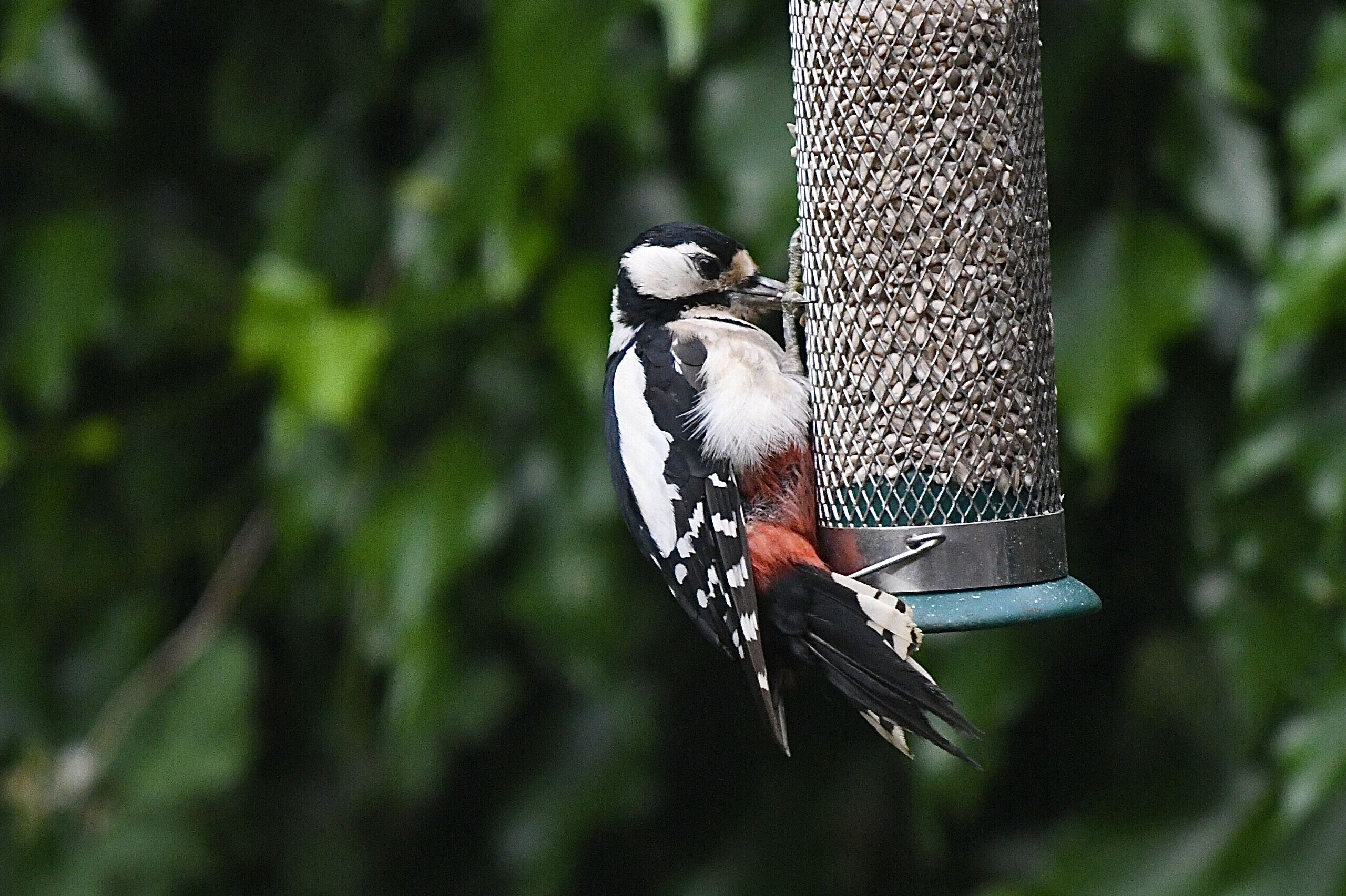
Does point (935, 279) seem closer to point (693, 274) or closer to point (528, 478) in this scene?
point (693, 274)

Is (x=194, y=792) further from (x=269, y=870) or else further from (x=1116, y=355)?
(x=1116, y=355)

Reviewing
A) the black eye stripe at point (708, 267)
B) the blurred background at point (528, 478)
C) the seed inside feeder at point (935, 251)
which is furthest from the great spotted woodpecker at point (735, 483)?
the blurred background at point (528, 478)

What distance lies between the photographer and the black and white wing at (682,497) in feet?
6.23

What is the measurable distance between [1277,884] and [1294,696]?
276 millimetres

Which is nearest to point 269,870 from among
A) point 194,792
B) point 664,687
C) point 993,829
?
point 194,792

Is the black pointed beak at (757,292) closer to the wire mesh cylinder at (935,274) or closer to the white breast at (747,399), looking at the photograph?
the white breast at (747,399)

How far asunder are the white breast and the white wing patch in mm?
69

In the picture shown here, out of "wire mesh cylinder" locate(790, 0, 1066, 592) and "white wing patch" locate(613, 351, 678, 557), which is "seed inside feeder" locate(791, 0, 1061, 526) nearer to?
"wire mesh cylinder" locate(790, 0, 1066, 592)

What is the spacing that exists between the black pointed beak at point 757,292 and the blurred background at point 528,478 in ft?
0.68

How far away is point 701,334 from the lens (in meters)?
2.13

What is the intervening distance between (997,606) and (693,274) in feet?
2.11

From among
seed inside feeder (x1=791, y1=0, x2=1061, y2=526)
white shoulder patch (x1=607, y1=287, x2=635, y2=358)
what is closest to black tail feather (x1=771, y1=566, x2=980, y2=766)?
seed inside feeder (x1=791, y1=0, x2=1061, y2=526)

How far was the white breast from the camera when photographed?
6.58ft

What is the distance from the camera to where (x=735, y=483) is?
2.01m
